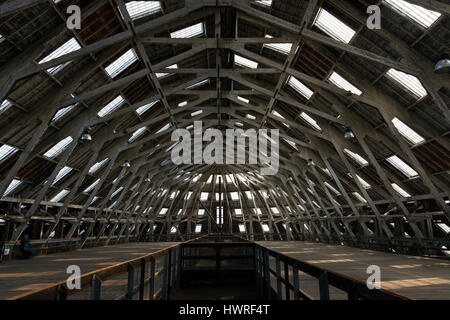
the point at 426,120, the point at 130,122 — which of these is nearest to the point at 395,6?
the point at 426,120

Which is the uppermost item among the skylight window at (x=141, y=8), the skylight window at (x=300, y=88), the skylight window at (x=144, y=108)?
the skylight window at (x=141, y=8)

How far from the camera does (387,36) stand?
8797 millimetres

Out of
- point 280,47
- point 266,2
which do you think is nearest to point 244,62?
point 280,47

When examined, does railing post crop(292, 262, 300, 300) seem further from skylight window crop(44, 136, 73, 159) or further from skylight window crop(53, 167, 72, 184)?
skylight window crop(53, 167, 72, 184)

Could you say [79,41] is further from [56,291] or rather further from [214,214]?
[214,214]

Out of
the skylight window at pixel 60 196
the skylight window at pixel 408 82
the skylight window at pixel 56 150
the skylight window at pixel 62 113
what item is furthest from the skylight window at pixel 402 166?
the skylight window at pixel 60 196

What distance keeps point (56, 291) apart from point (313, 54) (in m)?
12.0

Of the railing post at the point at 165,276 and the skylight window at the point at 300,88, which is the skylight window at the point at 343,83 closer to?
the skylight window at the point at 300,88

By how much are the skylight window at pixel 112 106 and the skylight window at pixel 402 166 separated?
46.0ft

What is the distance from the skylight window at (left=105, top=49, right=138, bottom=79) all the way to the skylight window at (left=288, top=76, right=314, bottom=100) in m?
7.59

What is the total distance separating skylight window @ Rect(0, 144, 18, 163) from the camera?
37.8ft

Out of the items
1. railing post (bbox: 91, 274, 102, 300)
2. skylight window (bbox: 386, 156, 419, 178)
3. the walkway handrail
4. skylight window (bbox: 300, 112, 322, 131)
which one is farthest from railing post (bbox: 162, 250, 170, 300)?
skylight window (bbox: 386, 156, 419, 178)

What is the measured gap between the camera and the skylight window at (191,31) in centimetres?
1208
